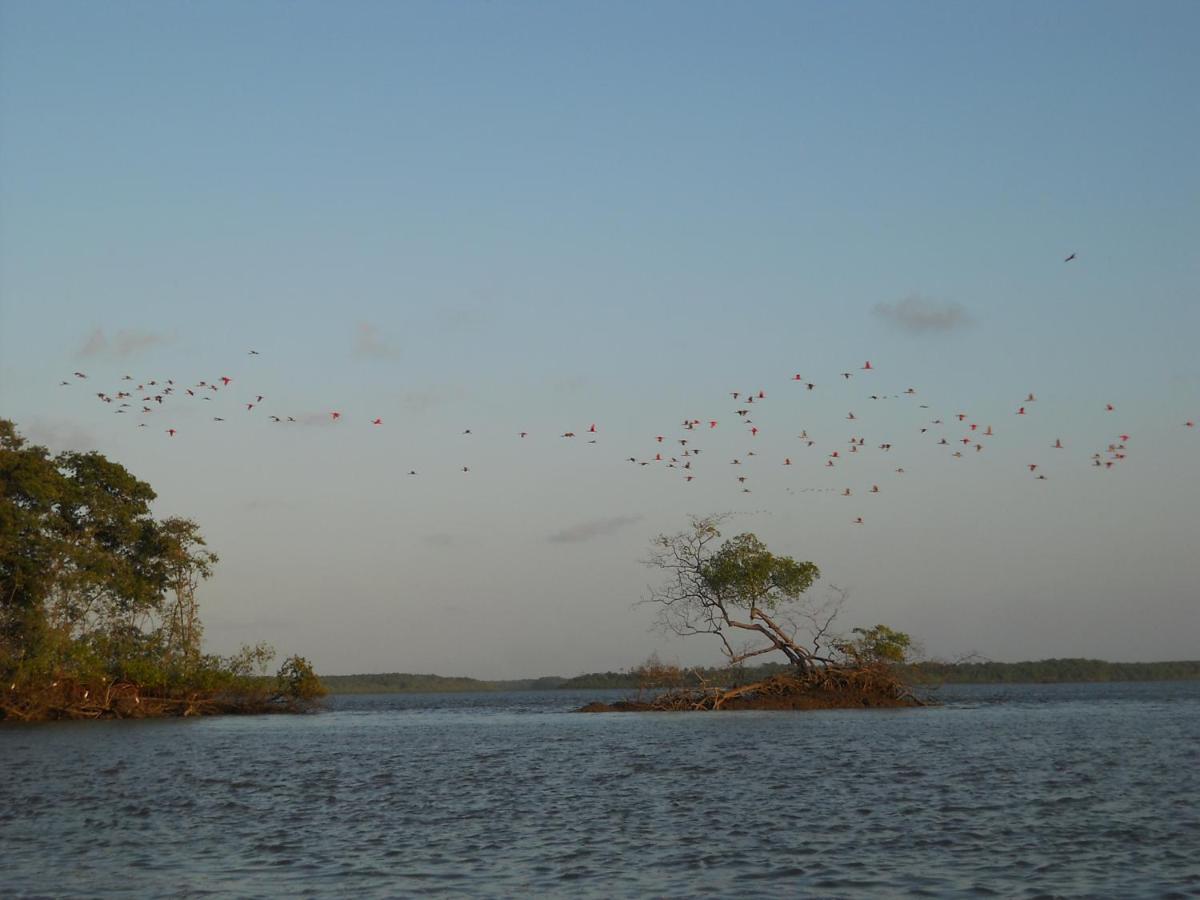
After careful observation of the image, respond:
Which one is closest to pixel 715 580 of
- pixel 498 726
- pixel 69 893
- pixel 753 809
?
pixel 498 726

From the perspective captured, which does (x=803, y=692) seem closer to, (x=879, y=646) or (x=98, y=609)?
(x=879, y=646)

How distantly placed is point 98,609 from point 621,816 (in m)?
52.0

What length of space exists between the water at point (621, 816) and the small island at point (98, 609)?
47.6 ft

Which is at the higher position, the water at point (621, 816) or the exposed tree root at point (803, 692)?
the exposed tree root at point (803, 692)

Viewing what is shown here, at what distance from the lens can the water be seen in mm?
18922

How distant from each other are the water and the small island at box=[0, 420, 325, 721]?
47.6 ft

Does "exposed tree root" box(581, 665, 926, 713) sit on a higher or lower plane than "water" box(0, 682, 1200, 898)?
Result: higher

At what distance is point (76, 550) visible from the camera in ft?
211

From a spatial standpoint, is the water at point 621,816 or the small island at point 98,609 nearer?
the water at point 621,816

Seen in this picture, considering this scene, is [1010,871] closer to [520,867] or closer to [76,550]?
[520,867]

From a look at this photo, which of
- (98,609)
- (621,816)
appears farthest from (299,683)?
(621,816)

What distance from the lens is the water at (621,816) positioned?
18.9 m

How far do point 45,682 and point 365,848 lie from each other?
48038 mm

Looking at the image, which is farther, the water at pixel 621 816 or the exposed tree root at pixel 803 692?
the exposed tree root at pixel 803 692
